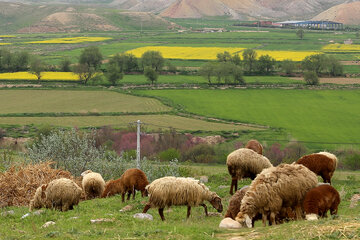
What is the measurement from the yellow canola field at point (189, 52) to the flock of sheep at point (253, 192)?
96118mm

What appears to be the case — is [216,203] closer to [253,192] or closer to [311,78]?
[253,192]

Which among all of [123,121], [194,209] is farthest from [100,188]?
[123,121]

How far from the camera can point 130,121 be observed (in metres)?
54.5

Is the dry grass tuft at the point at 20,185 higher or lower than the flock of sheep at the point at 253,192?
lower

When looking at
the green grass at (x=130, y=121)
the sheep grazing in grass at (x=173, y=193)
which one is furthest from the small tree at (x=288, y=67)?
the sheep grazing in grass at (x=173, y=193)

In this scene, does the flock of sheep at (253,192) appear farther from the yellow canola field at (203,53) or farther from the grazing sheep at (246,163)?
the yellow canola field at (203,53)

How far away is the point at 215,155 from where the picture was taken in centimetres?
3950

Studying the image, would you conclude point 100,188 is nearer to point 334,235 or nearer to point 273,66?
point 334,235

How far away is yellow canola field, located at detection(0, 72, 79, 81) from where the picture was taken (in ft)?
279

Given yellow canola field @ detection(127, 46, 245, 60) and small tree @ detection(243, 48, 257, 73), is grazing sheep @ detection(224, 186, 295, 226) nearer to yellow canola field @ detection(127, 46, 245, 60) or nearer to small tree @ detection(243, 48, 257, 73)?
small tree @ detection(243, 48, 257, 73)

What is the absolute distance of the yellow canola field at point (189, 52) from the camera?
116438 mm

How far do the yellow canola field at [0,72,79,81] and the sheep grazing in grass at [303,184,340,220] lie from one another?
74.5 metres

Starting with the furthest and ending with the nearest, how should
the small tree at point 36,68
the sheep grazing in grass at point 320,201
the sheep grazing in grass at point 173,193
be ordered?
the small tree at point 36,68, the sheep grazing in grass at point 173,193, the sheep grazing in grass at point 320,201

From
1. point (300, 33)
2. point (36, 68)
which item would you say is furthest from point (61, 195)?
point (300, 33)
